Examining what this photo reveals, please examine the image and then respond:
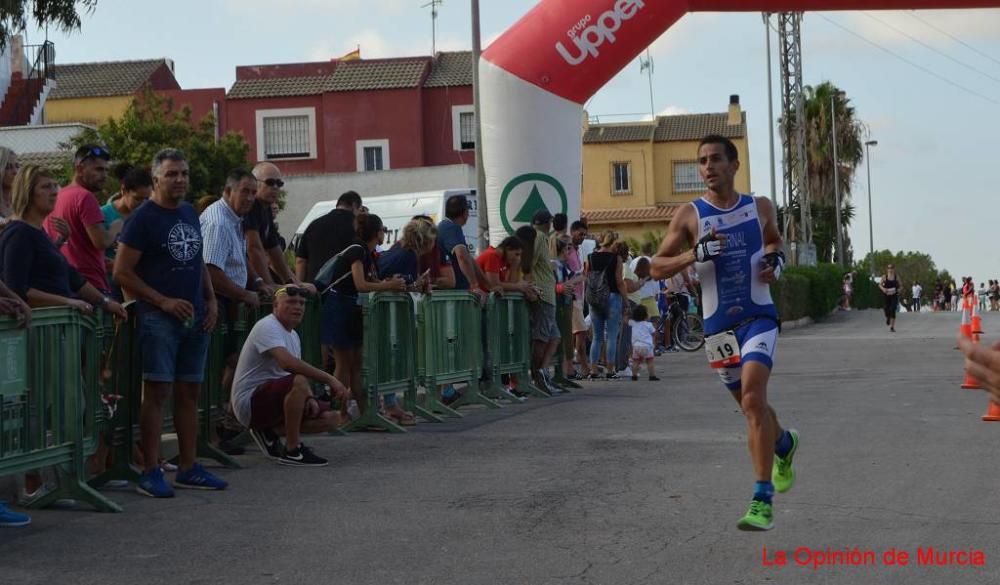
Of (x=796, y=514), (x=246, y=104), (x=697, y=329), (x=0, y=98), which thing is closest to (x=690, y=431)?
(x=796, y=514)

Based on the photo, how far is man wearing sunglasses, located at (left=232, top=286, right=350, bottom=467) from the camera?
401 inches

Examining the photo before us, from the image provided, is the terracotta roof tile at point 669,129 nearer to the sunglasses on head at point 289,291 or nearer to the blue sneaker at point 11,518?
the sunglasses on head at point 289,291

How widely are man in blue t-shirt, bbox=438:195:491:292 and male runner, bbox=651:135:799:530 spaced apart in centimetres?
702

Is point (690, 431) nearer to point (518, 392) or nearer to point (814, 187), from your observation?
point (518, 392)

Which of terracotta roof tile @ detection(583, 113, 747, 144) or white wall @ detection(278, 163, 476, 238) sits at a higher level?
terracotta roof tile @ detection(583, 113, 747, 144)

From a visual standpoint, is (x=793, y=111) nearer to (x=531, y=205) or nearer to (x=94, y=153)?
(x=531, y=205)

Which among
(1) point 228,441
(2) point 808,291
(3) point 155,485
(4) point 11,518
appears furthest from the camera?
(2) point 808,291

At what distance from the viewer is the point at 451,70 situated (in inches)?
2175

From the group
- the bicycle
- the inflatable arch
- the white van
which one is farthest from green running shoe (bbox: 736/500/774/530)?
the white van

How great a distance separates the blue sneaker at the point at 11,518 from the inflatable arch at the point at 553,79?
14.8 m

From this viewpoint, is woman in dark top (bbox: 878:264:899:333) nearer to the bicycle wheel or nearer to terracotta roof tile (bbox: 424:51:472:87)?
the bicycle wheel

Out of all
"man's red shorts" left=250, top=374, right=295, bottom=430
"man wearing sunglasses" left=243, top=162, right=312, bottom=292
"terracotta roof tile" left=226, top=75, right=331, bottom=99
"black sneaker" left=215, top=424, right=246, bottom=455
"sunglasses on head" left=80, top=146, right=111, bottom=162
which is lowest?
"black sneaker" left=215, top=424, right=246, bottom=455

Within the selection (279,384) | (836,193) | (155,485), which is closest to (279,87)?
(836,193)

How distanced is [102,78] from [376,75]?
47.3 ft
